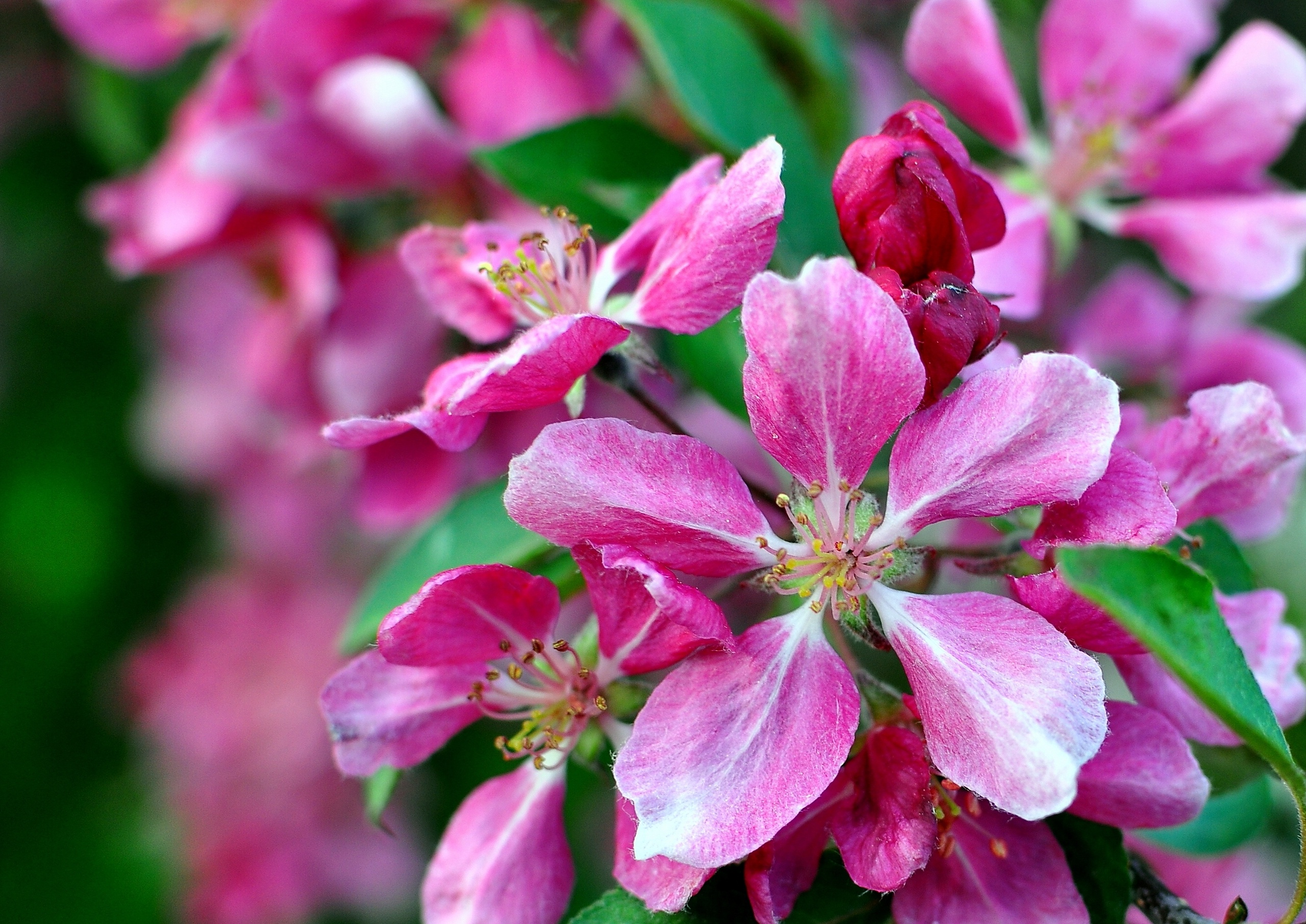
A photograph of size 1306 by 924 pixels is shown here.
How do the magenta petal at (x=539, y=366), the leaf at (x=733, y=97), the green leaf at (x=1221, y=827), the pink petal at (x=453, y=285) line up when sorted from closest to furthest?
the magenta petal at (x=539, y=366)
the pink petal at (x=453, y=285)
the green leaf at (x=1221, y=827)
the leaf at (x=733, y=97)

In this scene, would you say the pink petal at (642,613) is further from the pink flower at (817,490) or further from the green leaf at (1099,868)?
the green leaf at (1099,868)

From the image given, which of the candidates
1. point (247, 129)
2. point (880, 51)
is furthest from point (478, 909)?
point (880, 51)

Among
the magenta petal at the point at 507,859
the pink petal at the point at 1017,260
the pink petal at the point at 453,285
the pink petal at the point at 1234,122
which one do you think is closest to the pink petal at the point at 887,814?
the magenta petal at the point at 507,859

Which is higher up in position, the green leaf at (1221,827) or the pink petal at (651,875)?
the pink petal at (651,875)

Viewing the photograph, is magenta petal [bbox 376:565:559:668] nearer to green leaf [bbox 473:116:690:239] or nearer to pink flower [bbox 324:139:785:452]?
pink flower [bbox 324:139:785:452]

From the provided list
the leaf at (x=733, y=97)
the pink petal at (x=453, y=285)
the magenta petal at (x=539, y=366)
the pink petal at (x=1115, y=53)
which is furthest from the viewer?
the pink petal at (x=1115, y=53)

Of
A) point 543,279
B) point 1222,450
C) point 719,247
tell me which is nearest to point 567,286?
point 543,279

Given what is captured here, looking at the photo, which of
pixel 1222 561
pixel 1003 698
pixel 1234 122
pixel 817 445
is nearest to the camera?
pixel 1003 698

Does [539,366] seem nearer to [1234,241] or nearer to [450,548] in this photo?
[450,548]

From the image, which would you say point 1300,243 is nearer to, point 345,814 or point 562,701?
point 562,701
